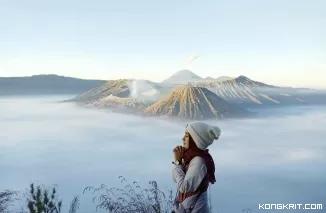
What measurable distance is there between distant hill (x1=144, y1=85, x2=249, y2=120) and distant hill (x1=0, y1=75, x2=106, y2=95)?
104 centimetres

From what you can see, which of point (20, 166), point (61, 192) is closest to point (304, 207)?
point (61, 192)

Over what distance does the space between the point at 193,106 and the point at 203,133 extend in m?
3.63

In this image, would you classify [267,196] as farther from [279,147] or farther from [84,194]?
[84,194]

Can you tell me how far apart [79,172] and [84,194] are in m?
0.71

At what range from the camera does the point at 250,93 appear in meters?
5.09

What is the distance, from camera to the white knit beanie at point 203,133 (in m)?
1.40

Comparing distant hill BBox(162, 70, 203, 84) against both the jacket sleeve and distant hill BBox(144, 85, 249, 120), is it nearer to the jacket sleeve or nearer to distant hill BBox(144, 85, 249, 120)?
distant hill BBox(144, 85, 249, 120)

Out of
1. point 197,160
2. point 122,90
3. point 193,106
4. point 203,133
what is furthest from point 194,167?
point 122,90

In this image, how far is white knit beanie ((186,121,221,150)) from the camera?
1402 millimetres

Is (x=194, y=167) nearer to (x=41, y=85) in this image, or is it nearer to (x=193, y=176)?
(x=193, y=176)

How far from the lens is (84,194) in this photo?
12.0 feet

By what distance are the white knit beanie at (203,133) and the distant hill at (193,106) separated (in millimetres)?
3598

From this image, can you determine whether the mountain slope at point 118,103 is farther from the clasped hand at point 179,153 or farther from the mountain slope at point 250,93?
the clasped hand at point 179,153

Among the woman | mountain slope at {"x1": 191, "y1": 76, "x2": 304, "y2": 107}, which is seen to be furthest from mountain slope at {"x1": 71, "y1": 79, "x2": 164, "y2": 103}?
the woman
